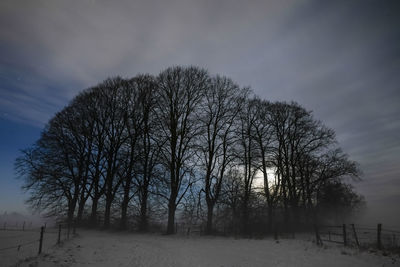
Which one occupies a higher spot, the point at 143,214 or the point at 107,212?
the point at 107,212

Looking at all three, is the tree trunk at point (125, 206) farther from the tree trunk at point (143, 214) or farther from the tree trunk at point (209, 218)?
the tree trunk at point (209, 218)

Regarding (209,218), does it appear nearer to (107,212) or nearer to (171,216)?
(171,216)

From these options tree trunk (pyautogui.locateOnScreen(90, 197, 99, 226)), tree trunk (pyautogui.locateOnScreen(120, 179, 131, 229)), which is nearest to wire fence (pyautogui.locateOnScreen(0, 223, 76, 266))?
tree trunk (pyautogui.locateOnScreen(90, 197, 99, 226))

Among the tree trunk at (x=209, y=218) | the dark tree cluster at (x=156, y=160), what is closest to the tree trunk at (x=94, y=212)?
the dark tree cluster at (x=156, y=160)

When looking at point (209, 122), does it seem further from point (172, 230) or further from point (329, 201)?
point (329, 201)

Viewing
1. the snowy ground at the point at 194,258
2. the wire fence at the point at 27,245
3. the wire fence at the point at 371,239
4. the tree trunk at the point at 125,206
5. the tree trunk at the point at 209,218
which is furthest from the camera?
the tree trunk at the point at 125,206

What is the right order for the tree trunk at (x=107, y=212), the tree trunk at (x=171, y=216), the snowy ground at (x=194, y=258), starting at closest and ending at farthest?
the snowy ground at (x=194, y=258)
the tree trunk at (x=171, y=216)
the tree trunk at (x=107, y=212)

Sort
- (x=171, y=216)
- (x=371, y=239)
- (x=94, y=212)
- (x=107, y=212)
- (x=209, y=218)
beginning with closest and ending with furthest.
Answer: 1. (x=371, y=239)
2. (x=171, y=216)
3. (x=209, y=218)
4. (x=107, y=212)
5. (x=94, y=212)

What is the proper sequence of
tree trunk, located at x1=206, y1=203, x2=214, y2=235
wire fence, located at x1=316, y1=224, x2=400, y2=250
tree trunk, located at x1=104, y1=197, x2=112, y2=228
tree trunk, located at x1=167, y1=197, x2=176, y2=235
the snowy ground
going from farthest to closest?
tree trunk, located at x1=104, y1=197, x2=112, y2=228 → tree trunk, located at x1=206, y1=203, x2=214, y2=235 → tree trunk, located at x1=167, y1=197, x2=176, y2=235 → wire fence, located at x1=316, y1=224, x2=400, y2=250 → the snowy ground

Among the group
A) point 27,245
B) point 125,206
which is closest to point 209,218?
point 125,206

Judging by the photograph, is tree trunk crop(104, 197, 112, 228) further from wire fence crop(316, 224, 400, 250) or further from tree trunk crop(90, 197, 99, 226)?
wire fence crop(316, 224, 400, 250)

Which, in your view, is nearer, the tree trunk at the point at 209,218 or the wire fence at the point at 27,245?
the wire fence at the point at 27,245

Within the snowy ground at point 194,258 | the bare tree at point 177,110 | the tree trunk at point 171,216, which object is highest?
the bare tree at point 177,110

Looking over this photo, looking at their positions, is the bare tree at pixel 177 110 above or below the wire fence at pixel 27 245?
above
